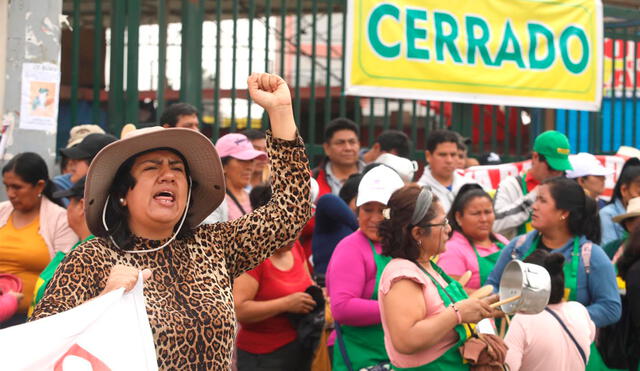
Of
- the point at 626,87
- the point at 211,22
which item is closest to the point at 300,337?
the point at 211,22

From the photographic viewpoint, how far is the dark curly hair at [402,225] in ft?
16.3

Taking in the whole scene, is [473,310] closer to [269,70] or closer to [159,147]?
[159,147]

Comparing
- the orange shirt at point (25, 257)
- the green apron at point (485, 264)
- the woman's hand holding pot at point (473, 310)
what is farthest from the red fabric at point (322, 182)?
the woman's hand holding pot at point (473, 310)

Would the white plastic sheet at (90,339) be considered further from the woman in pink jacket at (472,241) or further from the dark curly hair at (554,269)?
the woman in pink jacket at (472,241)

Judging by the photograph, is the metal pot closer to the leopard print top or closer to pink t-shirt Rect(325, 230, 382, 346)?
pink t-shirt Rect(325, 230, 382, 346)

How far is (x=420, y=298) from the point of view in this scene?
4.75 metres

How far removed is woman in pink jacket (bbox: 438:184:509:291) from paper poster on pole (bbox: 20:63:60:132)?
2816mm

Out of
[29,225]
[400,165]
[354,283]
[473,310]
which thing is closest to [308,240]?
[400,165]

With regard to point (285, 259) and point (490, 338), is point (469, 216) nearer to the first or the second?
point (285, 259)

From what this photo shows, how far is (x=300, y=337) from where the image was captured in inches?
251

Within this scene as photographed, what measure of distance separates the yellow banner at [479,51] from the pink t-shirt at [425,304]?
535 centimetres

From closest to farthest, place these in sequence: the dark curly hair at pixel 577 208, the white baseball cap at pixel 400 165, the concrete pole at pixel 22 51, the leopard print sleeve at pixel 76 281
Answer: the leopard print sleeve at pixel 76 281
the dark curly hair at pixel 577 208
the concrete pole at pixel 22 51
the white baseball cap at pixel 400 165

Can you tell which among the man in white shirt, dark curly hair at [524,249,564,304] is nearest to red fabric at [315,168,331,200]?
the man in white shirt

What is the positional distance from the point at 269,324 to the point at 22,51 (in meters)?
2.58
